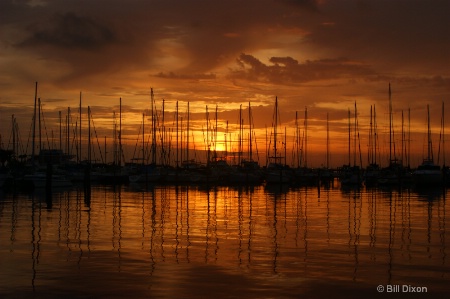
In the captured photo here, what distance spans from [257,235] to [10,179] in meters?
51.5

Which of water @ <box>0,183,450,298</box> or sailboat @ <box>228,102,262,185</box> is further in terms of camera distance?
sailboat @ <box>228,102,262,185</box>

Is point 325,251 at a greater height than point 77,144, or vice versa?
point 77,144

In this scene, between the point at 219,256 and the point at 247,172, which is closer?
the point at 219,256

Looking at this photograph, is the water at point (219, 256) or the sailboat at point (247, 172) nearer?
the water at point (219, 256)

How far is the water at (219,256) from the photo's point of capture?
596 inches

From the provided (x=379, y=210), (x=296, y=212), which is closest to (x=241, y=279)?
(x=296, y=212)

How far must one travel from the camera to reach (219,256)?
19953mm

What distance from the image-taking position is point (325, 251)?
21141 millimetres

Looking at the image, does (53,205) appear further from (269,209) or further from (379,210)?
(379,210)

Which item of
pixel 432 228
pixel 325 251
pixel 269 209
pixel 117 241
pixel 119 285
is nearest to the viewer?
pixel 119 285

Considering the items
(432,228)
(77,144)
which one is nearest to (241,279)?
(432,228)

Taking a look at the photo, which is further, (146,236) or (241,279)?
(146,236)

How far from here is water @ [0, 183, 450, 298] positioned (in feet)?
49.6

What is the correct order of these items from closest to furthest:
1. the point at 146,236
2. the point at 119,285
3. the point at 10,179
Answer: the point at 119,285 → the point at 146,236 → the point at 10,179
